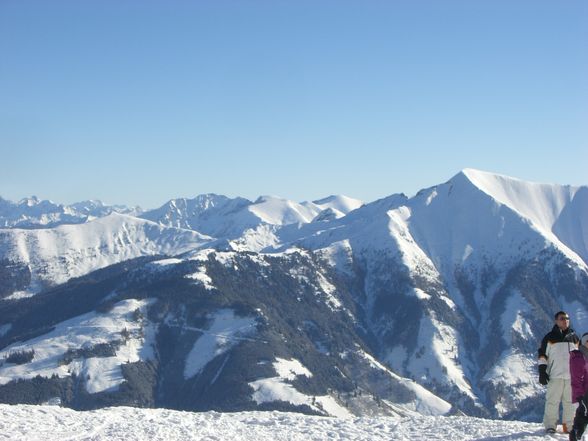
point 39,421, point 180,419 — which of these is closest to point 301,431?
point 180,419

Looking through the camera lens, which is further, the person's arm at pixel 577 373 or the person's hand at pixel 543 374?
the person's hand at pixel 543 374

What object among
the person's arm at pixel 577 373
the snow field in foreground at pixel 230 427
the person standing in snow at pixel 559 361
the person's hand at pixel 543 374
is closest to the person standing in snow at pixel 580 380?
the person's arm at pixel 577 373

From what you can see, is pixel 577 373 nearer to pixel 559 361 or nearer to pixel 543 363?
pixel 559 361

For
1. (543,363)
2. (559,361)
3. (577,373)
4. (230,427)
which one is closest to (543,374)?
(543,363)

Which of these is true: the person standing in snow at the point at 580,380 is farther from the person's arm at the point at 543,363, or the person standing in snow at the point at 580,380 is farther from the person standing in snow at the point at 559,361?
the person's arm at the point at 543,363

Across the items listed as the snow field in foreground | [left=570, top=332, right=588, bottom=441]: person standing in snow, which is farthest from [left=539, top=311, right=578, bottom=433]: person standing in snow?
the snow field in foreground

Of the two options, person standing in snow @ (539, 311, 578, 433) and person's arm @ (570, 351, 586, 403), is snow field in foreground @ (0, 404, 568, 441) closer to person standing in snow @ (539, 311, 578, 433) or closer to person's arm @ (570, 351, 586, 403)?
person standing in snow @ (539, 311, 578, 433)

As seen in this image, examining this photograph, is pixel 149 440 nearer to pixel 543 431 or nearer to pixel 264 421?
pixel 264 421
